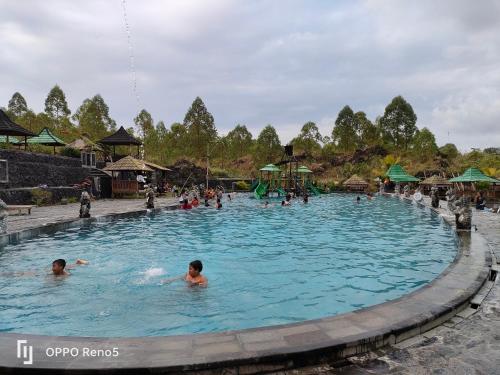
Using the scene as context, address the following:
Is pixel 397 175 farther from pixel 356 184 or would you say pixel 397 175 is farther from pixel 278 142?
pixel 278 142

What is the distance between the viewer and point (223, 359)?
3498 mm

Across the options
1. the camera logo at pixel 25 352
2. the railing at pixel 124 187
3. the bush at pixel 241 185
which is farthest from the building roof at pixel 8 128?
the bush at pixel 241 185

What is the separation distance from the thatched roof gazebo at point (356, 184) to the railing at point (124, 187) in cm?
2877

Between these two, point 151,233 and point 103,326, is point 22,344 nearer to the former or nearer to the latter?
point 103,326

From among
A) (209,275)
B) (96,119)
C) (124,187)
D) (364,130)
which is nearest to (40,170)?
(124,187)

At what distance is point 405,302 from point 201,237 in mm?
11111

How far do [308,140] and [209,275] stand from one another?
73605 mm

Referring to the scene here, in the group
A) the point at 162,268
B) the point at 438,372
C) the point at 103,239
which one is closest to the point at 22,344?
the point at 438,372

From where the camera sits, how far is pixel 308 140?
265 feet

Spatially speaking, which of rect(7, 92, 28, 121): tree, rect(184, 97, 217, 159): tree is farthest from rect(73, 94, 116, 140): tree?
rect(184, 97, 217, 159): tree

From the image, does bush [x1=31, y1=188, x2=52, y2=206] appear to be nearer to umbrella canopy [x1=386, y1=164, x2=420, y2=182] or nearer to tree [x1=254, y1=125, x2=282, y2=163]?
umbrella canopy [x1=386, y1=164, x2=420, y2=182]

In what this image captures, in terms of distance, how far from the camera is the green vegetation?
55.4 metres

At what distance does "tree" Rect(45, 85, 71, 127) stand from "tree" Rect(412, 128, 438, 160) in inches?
2348

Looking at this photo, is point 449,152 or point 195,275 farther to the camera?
point 449,152
